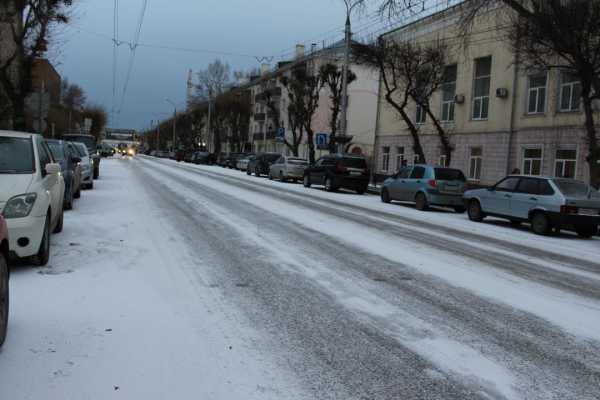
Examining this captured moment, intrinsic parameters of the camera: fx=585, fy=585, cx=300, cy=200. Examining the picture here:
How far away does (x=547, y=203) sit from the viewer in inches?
552

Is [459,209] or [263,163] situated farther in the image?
[263,163]

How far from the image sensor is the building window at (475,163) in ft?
98.2

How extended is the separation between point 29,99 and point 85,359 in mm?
19261

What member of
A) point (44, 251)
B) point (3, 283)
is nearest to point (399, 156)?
point (44, 251)

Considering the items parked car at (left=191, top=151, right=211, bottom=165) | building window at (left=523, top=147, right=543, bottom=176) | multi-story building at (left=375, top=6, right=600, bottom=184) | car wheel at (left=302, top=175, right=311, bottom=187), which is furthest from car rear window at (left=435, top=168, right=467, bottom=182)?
parked car at (left=191, top=151, right=211, bottom=165)

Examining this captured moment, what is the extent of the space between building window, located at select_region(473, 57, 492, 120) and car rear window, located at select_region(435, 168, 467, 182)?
1142 centimetres

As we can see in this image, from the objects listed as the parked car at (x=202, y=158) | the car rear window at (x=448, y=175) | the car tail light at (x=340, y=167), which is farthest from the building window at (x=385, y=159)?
the parked car at (x=202, y=158)

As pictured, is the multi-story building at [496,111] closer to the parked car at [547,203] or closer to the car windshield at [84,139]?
the parked car at [547,203]

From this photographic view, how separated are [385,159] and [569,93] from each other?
16.1 metres

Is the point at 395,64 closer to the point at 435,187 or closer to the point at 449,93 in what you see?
the point at 449,93

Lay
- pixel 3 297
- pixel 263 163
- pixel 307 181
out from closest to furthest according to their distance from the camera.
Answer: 1. pixel 3 297
2. pixel 307 181
3. pixel 263 163

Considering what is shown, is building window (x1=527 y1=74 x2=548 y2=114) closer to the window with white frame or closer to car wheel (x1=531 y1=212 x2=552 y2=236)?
the window with white frame

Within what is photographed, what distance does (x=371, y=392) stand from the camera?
12.3ft

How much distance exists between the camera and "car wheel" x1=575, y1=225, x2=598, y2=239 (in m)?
13.7
